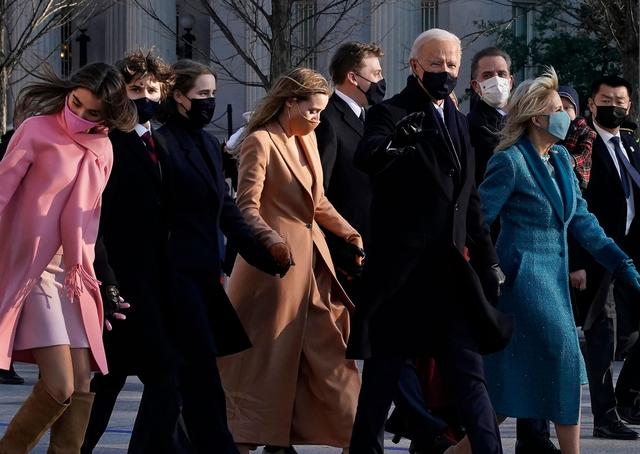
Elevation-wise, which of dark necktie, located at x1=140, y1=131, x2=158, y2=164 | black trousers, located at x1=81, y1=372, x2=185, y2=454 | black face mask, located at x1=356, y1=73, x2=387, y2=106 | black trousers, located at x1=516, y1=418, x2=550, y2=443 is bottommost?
black trousers, located at x1=516, y1=418, x2=550, y2=443

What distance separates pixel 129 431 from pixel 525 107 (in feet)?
9.59

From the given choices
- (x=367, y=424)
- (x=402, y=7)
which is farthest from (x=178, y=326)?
(x=402, y=7)

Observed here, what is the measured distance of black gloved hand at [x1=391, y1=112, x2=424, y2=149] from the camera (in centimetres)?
705

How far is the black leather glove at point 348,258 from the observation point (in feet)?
28.1

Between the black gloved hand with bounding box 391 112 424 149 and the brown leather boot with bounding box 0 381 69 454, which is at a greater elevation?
the black gloved hand with bounding box 391 112 424 149

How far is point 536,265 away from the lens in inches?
313

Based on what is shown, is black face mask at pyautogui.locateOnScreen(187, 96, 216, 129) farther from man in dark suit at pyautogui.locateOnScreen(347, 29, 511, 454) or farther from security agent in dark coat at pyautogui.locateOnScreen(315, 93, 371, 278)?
security agent in dark coat at pyautogui.locateOnScreen(315, 93, 371, 278)

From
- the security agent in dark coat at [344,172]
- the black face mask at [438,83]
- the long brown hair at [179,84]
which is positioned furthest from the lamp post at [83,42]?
the black face mask at [438,83]

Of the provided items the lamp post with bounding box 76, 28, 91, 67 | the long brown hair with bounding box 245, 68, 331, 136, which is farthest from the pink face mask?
the lamp post with bounding box 76, 28, 91, 67

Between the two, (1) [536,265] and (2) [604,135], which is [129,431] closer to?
(1) [536,265]

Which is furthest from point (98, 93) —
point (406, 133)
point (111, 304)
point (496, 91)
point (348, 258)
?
point (496, 91)

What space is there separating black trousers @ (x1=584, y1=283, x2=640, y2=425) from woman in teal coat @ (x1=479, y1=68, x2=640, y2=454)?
166cm

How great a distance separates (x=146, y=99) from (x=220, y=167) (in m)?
0.43

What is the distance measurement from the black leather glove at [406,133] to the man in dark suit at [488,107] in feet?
6.17
